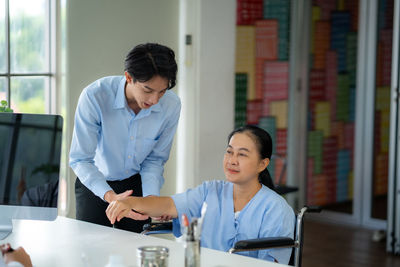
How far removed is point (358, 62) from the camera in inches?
206

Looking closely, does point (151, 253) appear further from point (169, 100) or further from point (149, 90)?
point (169, 100)

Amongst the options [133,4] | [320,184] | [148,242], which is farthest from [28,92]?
[320,184]

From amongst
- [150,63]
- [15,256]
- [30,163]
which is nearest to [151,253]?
[15,256]

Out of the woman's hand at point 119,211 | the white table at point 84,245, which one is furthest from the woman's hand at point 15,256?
the woman's hand at point 119,211

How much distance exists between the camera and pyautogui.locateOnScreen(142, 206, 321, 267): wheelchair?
216cm

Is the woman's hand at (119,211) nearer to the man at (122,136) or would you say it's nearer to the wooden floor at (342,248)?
the man at (122,136)

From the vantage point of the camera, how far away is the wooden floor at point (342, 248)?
4.34 meters

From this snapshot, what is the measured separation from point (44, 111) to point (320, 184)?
112 inches

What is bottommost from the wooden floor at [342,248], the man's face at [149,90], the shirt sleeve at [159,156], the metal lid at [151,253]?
the wooden floor at [342,248]

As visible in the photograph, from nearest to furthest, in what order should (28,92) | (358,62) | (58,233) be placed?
(58,233), (28,92), (358,62)

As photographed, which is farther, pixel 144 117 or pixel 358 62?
pixel 358 62

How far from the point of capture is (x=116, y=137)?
272 cm

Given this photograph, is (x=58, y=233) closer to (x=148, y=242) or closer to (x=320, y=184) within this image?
(x=148, y=242)

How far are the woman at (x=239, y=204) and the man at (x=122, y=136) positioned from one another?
18 cm
